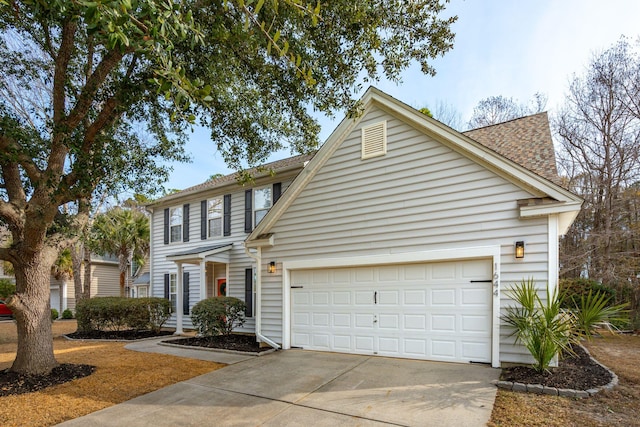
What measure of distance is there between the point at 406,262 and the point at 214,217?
853 cm

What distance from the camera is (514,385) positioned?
5055 millimetres

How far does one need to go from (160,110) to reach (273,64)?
2823 mm

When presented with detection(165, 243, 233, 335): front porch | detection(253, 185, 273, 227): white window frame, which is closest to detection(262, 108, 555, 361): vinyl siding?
detection(253, 185, 273, 227): white window frame

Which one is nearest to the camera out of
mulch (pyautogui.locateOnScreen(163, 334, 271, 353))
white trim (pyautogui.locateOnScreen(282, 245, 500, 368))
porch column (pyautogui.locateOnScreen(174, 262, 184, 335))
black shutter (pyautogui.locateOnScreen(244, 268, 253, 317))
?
white trim (pyautogui.locateOnScreen(282, 245, 500, 368))

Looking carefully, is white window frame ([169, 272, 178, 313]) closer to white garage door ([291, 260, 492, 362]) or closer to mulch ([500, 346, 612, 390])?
white garage door ([291, 260, 492, 362])

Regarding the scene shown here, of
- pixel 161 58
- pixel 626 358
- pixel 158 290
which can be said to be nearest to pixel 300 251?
pixel 161 58

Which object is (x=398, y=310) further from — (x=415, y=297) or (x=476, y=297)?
(x=476, y=297)

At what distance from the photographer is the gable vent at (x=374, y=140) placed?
7.82m

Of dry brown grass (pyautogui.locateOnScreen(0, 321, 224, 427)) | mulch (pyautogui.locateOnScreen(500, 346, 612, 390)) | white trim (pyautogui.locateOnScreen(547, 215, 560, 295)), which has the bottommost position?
dry brown grass (pyautogui.locateOnScreen(0, 321, 224, 427))

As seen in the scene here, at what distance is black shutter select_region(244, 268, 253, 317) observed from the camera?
11.5m

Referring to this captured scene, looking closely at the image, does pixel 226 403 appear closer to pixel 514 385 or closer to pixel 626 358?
pixel 514 385

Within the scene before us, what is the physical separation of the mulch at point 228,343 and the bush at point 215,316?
0.20 metres

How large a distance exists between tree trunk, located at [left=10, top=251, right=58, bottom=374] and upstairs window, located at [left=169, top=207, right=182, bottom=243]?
791 centimetres

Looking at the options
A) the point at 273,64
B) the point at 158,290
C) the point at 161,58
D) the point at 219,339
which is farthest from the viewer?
the point at 158,290
